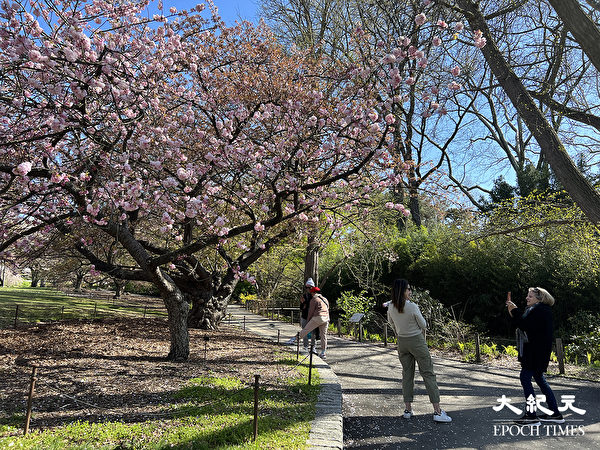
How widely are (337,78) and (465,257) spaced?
8923mm

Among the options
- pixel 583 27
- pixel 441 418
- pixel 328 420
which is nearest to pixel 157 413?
pixel 328 420

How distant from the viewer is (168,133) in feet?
25.1

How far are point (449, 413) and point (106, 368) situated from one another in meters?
5.02

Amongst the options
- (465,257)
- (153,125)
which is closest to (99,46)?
(153,125)

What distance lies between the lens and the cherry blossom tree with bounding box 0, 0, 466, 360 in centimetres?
492

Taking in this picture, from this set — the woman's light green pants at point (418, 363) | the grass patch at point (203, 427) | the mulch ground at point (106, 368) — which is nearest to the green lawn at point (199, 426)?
the grass patch at point (203, 427)

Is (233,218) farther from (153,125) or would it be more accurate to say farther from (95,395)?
(95,395)

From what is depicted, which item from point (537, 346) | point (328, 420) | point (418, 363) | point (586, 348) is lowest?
point (328, 420)

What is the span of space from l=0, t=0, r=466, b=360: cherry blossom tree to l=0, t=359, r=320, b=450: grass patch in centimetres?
247

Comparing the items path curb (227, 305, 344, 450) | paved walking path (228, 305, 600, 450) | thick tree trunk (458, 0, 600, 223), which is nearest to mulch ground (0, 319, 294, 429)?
path curb (227, 305, 344, 450)

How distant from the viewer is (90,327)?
9875 mm

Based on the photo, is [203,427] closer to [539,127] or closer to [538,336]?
[538,336]

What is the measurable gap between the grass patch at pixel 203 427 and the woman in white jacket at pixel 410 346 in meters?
1.22

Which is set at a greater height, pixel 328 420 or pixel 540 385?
pixel 540 385
